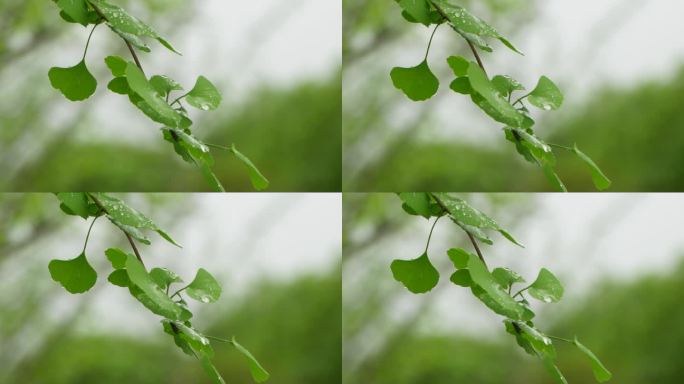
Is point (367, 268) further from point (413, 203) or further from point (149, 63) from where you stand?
point (149, 63)

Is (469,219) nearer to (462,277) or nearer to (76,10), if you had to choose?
(462,277)

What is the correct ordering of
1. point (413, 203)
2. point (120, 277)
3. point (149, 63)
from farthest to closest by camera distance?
point (149, 63) < point (413, 203) < point (120, 277)

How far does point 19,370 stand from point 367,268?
0.58 meters

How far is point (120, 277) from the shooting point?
1610 mm

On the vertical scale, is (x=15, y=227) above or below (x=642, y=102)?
below

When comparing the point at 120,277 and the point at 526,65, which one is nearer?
the point at 120,277

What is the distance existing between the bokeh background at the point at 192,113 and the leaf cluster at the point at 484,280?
24cm

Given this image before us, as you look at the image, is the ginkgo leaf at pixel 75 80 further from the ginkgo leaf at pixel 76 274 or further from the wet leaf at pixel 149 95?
the ginkgo leaf at pixel 76 274

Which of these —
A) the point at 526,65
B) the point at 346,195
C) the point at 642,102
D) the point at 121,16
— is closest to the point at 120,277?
the point at 121,16

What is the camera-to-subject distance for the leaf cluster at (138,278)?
1552mm

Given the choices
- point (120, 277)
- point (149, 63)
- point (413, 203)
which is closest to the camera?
point (120, 277)

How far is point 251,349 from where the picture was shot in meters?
1.97

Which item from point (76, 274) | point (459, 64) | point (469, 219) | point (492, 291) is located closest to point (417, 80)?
point (459, 64)

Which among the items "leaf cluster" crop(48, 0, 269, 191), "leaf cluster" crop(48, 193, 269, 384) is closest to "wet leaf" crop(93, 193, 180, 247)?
"leaf cluster" crop(48, 193, 269, 384)
